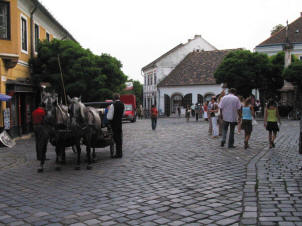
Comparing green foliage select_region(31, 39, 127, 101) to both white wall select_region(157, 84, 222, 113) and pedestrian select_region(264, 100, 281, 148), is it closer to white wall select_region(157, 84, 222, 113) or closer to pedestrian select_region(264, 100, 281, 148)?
pedestrian select_region(264, 100, 281, 148)

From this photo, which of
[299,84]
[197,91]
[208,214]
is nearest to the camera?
[208,214]

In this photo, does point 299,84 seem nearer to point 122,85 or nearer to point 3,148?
point 122,85

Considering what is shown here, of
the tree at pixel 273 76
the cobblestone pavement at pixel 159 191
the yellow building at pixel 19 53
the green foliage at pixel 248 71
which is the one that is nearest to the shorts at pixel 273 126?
the cobblestone pavement at pixel 159 191

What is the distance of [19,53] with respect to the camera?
18562mm

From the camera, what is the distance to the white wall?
49938 millimetres

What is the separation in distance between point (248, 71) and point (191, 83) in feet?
54.5

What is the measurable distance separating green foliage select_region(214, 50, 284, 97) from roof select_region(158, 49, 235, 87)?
42.6 ft

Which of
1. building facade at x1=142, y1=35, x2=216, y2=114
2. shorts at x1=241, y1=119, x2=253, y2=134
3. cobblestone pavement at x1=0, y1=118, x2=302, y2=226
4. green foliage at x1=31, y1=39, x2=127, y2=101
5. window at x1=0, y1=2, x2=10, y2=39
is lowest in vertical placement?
cobblestone pavement at x1=0, y1=118, x2=302, y2=226

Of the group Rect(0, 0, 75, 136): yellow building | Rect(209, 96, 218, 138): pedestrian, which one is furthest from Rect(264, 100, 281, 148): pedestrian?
Rect(0, 0, 75, 136): yellow building

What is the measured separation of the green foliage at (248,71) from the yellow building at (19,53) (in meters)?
18.1

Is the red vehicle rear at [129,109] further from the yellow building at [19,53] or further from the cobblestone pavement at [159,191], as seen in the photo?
the cobblestone pavement at [159,191]

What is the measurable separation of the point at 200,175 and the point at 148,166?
1667 mm

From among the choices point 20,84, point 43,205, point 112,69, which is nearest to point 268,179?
point 43,205

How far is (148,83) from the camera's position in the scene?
208ft
